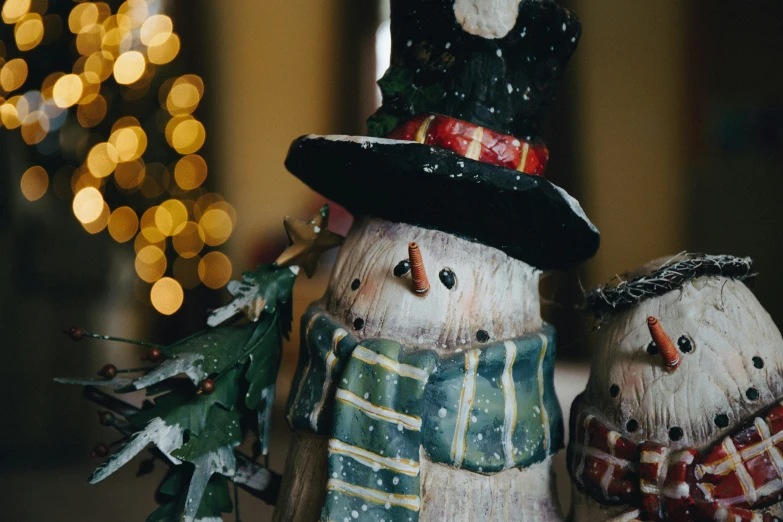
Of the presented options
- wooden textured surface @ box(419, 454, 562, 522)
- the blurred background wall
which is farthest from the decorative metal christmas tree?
the blurred background wall

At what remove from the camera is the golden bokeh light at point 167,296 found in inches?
73.4

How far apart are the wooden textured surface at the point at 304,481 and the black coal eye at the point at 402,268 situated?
0.59 ft

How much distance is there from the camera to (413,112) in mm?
766

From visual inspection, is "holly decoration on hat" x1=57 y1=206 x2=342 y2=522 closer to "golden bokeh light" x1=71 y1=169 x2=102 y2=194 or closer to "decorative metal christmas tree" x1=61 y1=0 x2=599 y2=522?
"decorative metal christmas tree" x1=61 y1=0 x2=599 y2=522

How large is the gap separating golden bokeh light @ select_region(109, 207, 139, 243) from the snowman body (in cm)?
118

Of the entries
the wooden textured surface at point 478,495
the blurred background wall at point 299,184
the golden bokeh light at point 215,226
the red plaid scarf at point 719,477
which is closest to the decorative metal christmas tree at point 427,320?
the wooden textured surface at point 478,495

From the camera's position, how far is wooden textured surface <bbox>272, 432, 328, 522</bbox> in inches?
28.8

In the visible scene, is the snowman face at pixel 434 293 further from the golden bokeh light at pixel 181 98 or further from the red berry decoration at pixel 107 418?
the golden bokeh light at pixel 181 98

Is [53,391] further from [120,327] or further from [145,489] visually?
[145,489]

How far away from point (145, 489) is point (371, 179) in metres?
1.17

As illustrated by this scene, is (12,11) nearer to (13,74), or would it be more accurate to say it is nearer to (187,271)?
(13,74)

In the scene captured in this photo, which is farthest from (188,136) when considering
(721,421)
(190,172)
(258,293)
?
(721,421)

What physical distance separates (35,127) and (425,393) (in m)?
1.36

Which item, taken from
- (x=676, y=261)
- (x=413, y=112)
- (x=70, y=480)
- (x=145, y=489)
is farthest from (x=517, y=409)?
(x=70, y=480)
